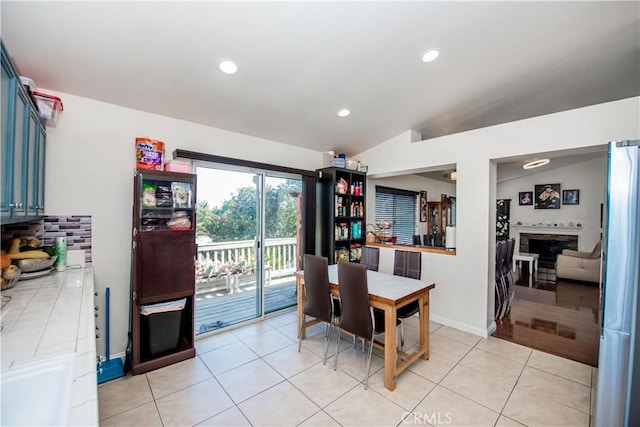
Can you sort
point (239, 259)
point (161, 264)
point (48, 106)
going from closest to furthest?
1. point (48, 106)
2. point (161, 264)
3. point (239, 259)

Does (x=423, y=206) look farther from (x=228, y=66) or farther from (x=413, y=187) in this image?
(x=228, y=66)

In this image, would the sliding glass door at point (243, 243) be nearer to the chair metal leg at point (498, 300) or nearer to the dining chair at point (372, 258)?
the dining chair at point (372, 258)

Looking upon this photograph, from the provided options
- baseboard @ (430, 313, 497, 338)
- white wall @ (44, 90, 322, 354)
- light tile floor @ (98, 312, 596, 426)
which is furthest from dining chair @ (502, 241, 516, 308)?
white wall @ (44, 90, 322, 354)

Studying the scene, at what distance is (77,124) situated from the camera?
7.67 ft

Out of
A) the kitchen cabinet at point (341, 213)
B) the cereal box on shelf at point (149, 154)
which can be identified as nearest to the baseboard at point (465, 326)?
the kitchen cabinet at point (341, 213)

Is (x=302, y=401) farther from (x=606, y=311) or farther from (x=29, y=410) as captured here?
(x=606, y=311)

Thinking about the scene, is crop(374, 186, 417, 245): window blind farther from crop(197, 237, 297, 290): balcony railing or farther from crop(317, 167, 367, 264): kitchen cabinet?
crop(197, 237, 297, 290): balcony railing

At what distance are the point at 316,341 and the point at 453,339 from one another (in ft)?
5.13

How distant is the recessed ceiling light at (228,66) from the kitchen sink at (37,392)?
209cm

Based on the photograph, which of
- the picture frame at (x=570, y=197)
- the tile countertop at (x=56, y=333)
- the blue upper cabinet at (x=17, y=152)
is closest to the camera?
the tile countertop at (x=56, y=333)

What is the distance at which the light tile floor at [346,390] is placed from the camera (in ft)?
6.19

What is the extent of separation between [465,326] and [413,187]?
3.54 metres

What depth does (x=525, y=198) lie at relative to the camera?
7.31 metres

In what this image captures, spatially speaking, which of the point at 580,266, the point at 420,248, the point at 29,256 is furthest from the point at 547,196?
the point at 29,256
